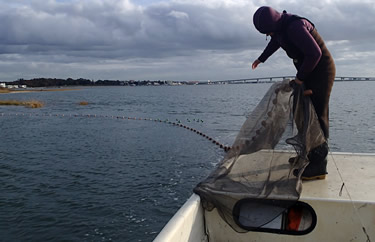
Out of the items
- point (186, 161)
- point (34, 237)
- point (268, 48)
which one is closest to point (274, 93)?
point (268, 48)

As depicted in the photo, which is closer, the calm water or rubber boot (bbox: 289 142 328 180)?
rubber boot (bbox: 289 142 328 180)

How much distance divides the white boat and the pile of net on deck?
21 cm

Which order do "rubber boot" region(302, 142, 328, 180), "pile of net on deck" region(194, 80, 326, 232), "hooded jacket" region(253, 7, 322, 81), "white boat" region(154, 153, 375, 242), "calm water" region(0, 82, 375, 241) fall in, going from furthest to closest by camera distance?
"calm water" region(0, 82, 375, 241), "rubber boot" region(302, 142, 328, 180), "hooded jacket" region(253, 7, 322, 81), "pile of net on deck" region(194, 80, 326, 232), "white boat" region(154, 153, 375, 242)

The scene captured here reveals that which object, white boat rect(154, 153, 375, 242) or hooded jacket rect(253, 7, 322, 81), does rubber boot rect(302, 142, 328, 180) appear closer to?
white boat rect(154, 153, 375, 242)

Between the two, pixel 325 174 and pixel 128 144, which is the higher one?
pixel 325 174

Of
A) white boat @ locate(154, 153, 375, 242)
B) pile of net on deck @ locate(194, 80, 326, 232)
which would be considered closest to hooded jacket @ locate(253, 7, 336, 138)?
pile of net on deck @ locate(194, 80, 326, 232)

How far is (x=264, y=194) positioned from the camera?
4223 mm

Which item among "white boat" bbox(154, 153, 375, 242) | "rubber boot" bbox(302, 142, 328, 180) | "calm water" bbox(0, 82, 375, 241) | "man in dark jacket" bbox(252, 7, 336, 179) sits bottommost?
"calm water" bbox(0, 82, 375, 241)

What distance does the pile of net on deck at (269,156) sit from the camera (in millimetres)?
4242

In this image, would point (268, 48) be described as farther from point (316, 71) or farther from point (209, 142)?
point (209, 142)

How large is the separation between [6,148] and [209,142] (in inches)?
468

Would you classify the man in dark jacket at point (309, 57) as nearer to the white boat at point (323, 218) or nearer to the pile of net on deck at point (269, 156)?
the pile of net on deck at point (269, 156)

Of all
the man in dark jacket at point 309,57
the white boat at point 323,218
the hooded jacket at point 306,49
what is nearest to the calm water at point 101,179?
the white boat at point 323,218

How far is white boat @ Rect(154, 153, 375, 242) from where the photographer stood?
13.2 feet
